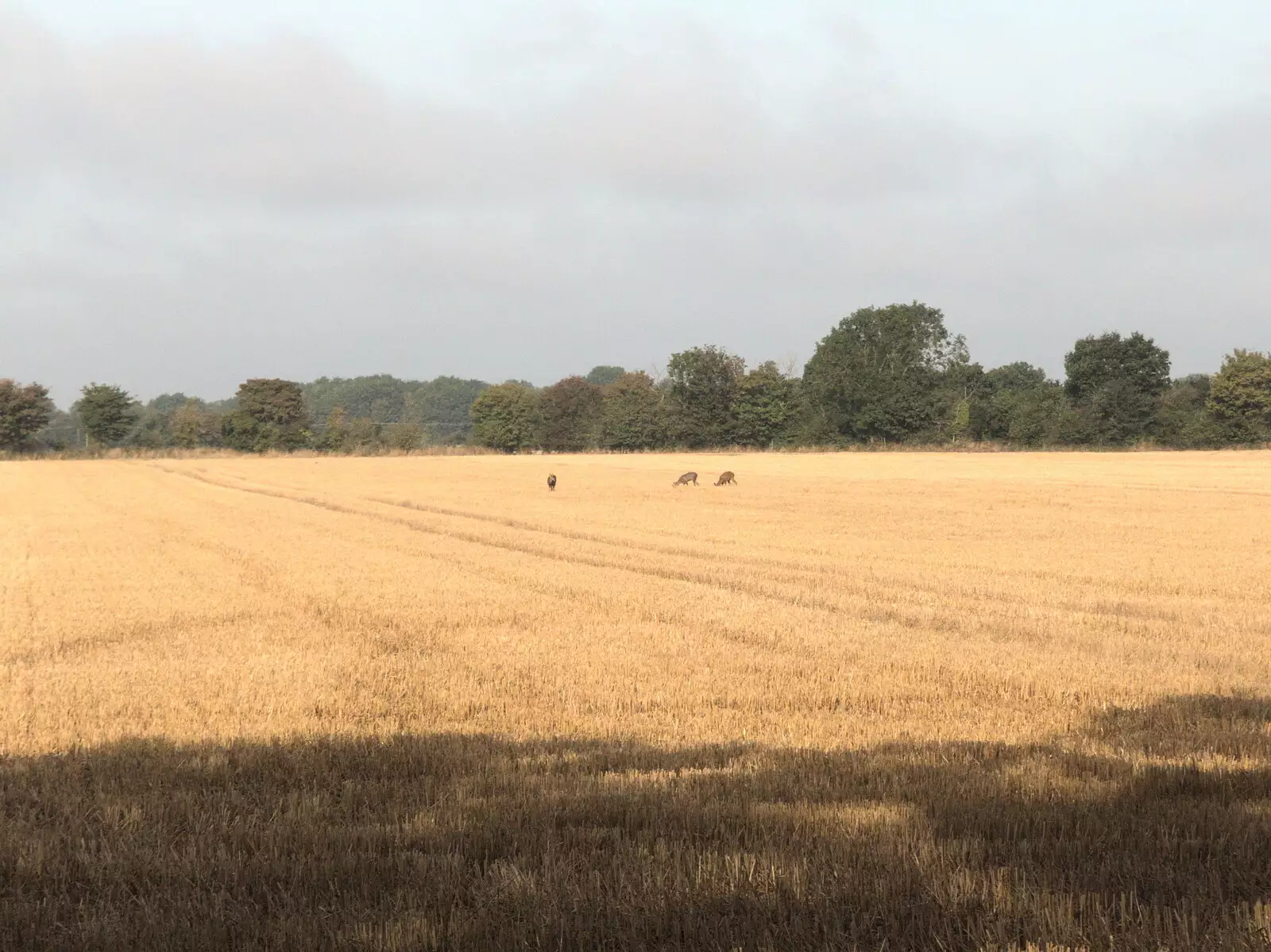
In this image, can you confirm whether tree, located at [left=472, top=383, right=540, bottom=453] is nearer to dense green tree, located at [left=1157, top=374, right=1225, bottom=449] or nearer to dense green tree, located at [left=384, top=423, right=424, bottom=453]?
dense green tree, located at [left=384, top=423, right=424, bottom=453]

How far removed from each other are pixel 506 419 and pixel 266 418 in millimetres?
29523

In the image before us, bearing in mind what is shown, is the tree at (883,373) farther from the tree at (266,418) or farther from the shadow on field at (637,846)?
the shadow on field at (637,846)

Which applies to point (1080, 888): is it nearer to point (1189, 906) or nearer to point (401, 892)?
point (1189, 906)

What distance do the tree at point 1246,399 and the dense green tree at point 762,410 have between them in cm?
4407

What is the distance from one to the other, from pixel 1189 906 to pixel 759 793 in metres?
2.55

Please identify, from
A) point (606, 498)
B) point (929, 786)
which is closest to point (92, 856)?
point (929, 786)

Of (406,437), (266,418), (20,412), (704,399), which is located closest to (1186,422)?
(704,399)

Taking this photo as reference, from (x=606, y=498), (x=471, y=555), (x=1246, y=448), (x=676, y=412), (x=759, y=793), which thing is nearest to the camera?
(x=759, y=793)

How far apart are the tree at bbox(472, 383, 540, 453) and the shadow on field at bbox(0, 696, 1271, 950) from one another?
12716 cm

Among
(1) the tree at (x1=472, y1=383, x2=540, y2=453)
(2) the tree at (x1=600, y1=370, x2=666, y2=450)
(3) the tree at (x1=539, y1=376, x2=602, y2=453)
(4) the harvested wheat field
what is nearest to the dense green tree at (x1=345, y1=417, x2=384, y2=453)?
(1) the tree at (x1=472, y1=383, x2=540, y2=453)

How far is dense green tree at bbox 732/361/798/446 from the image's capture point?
12356 centimetres

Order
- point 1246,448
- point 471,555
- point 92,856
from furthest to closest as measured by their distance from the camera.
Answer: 1. point 1246,448
2. point 471,555
3. point 92,856

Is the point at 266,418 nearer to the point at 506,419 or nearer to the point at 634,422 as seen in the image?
the point at 506,419

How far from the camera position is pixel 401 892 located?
474cm
